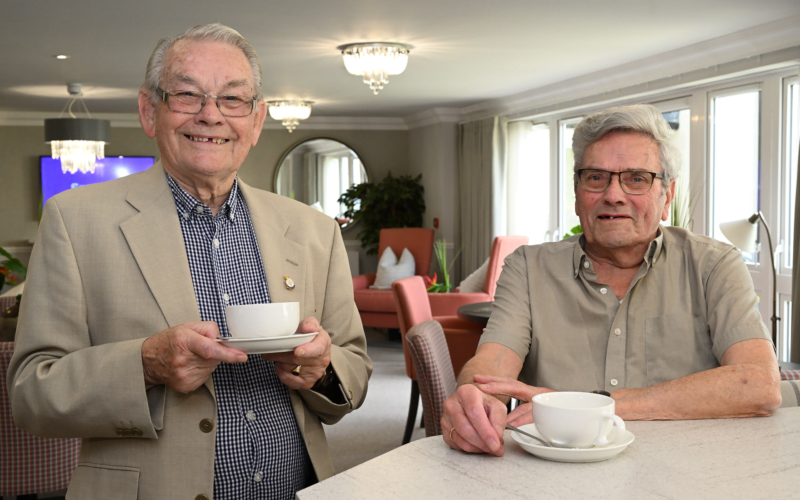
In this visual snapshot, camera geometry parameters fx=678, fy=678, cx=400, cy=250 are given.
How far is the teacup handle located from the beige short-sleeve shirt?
0.51m

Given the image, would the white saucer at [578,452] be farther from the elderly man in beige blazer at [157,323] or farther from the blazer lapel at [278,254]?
the blazer lapel at [278,254]

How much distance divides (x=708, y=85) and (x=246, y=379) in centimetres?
467

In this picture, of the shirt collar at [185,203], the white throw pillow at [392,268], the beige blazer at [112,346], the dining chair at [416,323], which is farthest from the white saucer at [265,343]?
the white throw pillow at [392,268]

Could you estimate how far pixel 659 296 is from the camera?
1.46 m

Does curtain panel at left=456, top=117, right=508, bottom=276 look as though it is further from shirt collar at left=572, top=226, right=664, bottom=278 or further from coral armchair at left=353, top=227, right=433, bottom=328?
shirt collar at left=572, top=226, right=664, bottom=278

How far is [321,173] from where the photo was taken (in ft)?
28.9

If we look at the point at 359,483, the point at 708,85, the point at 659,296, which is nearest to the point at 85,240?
the point at 359,483

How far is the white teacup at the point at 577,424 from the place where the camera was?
2.90ft

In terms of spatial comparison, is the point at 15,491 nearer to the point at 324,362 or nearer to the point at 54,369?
the point at 54,369

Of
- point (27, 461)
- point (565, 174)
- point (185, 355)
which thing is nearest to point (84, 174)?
point (565, 174)

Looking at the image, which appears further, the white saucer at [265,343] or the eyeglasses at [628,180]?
the eyeglasses at [628,180]

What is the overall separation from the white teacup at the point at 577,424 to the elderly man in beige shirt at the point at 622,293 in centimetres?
40

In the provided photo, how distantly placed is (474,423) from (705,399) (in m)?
0.46

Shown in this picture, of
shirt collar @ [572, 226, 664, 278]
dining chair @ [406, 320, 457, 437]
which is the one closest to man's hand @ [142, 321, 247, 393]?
shirt collar @ [572, 226, 664, 278]
